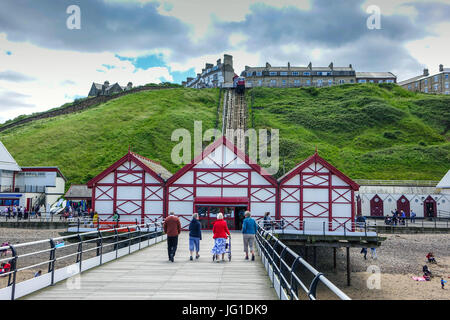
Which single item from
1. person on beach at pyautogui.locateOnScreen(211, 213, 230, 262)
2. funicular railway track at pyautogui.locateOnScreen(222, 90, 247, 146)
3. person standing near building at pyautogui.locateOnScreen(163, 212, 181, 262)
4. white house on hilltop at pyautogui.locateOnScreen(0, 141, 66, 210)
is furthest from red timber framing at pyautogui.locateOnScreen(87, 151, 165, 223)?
funicular railway track at pyautogui.locateOnScreen(222, 90, 247, 146)

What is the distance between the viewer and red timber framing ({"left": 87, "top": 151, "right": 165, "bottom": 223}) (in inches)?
1367

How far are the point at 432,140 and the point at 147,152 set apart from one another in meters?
57.7

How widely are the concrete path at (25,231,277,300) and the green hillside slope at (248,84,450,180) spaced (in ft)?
166

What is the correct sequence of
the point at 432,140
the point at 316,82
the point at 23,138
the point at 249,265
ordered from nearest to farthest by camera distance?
1. the point at 249,265
2. the point at 23,138
3. the point at 432,140
4. the point at 316,82

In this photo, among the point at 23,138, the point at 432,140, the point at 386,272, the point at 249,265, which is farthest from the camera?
the point at 432,140

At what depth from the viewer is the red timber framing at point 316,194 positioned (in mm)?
33156

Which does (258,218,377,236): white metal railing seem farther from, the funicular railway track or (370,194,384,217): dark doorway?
the funicular railway track

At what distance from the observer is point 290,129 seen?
8556 centimetres

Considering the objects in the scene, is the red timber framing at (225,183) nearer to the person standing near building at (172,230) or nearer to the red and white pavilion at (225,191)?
the red and white pavilion at (225,191)

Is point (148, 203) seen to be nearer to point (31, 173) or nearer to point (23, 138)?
point (31, 173)

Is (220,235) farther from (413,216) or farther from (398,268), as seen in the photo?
(413,216)

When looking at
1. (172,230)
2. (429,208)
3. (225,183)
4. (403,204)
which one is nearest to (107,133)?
(225,183)

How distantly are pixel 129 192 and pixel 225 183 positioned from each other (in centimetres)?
837
